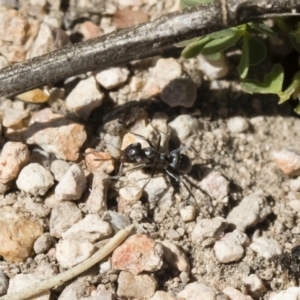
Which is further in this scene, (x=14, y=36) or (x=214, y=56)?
(x=14, y=36)

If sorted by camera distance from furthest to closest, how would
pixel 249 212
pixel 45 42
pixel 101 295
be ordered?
pixel 45 42, pixel 249 212, pixel 101 295

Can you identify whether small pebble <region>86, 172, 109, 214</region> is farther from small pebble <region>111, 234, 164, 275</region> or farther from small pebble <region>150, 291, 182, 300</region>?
small pebble <region>150, 291, 182, 300</region>

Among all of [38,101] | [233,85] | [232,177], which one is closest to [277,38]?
[233,85]

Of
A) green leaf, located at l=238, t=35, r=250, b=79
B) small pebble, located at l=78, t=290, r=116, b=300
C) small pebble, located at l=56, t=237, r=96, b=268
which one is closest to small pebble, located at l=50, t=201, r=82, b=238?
small pebble, located at l=56, t=237, r=96, b=268

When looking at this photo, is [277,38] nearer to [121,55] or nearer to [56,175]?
[121,55]

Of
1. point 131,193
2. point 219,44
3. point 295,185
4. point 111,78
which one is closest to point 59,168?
point 131,193

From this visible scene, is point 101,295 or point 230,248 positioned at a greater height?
point 101,295

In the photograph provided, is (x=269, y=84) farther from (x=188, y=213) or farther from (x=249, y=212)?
(x=188, y=213)
